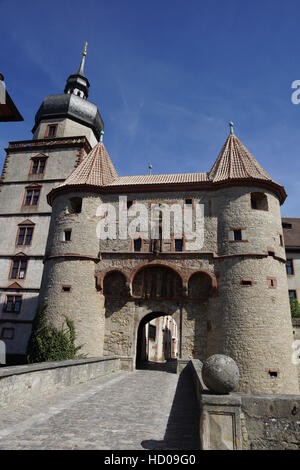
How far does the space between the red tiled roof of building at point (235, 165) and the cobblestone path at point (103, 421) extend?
13129 millimetres

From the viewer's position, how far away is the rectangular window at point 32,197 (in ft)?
85.7

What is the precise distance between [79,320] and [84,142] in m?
15.6

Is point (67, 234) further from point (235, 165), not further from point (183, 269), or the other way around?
point (235, 165)

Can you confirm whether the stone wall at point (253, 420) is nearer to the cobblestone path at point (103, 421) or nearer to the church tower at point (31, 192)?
the cobblestone path at point (103, 421)

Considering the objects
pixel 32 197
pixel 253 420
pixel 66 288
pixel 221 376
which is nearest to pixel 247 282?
pixel 66 288

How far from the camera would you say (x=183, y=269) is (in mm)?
18250

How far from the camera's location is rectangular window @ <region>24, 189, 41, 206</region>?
85.7 ft

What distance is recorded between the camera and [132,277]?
18531mm

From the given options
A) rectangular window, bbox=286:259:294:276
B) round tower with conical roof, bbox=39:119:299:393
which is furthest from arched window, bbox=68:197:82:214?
rectangular window, bbox=286:259:294:276

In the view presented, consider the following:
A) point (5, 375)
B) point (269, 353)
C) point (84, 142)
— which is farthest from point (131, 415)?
point (84, 142)

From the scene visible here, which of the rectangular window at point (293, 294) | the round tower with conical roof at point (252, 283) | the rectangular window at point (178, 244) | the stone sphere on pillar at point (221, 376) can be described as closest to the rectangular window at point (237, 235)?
the round tower with conical roof at point (252, 283)

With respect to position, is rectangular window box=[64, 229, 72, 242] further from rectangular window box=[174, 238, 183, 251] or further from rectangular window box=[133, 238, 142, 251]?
rectangular window box=[174, 238, 183, 251]

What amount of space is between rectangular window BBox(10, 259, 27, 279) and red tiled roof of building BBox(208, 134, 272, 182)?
15.3 metres
